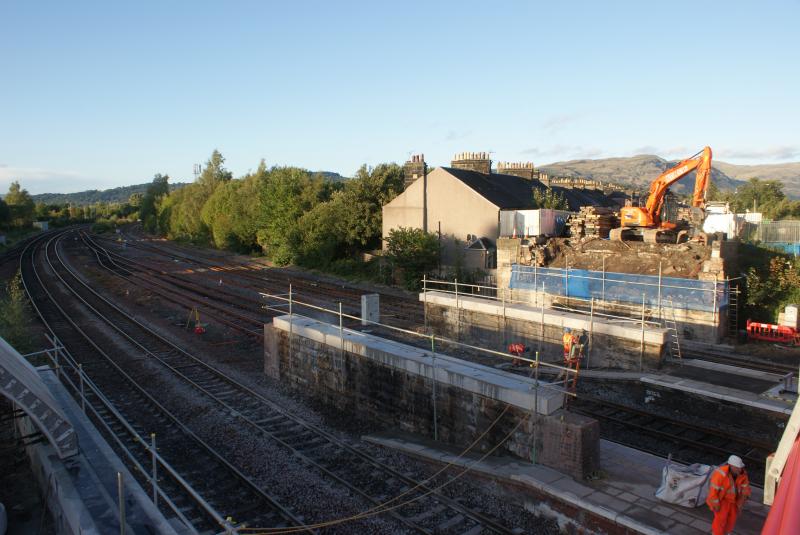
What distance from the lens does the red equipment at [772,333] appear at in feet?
59.5

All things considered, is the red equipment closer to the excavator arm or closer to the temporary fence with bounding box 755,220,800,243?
the excavator arm

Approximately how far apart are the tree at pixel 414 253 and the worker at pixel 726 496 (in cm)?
2397

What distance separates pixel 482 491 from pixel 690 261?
551 inches

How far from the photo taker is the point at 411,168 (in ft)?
128

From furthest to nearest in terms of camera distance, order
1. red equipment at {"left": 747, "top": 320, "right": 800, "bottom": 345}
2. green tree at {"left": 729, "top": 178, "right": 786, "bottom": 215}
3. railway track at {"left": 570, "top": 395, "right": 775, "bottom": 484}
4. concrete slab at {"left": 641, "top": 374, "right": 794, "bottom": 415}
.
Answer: green tree at {"left": 729, "top": 178, "right": 786, "bottom": 215}
red equipment at {"left": 747, "top": 320, "right": 800, "bottom": 345}
concrete slab at {"left": 641, "top": 374, "right": 794, "bottom": 415}
railway track at {"left": 570, "top": 395, "right": 775, "bottom": 484}

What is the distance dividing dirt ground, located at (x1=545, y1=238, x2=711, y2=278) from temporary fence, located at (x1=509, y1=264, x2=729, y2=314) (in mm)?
931

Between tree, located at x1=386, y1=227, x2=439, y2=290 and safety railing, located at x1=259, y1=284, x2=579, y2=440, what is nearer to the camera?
safety railing, located at x1=259, y1=284, x2=579, y2=440

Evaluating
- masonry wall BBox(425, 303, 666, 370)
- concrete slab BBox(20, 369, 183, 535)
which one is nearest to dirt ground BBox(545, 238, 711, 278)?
masonry wall BBox(425, 303, 666, 370)

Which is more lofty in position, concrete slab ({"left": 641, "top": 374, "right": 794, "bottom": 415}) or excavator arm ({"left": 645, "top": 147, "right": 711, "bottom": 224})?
excavator arm ({"left": 645, "top": 147, "right": 711, "bottom": 224})

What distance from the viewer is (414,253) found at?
31.0m

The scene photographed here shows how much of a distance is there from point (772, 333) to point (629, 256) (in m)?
5.34

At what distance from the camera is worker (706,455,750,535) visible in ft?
21.6

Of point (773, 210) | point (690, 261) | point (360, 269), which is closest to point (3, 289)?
point (360, 269)

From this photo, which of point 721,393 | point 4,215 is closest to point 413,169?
point 721,393
